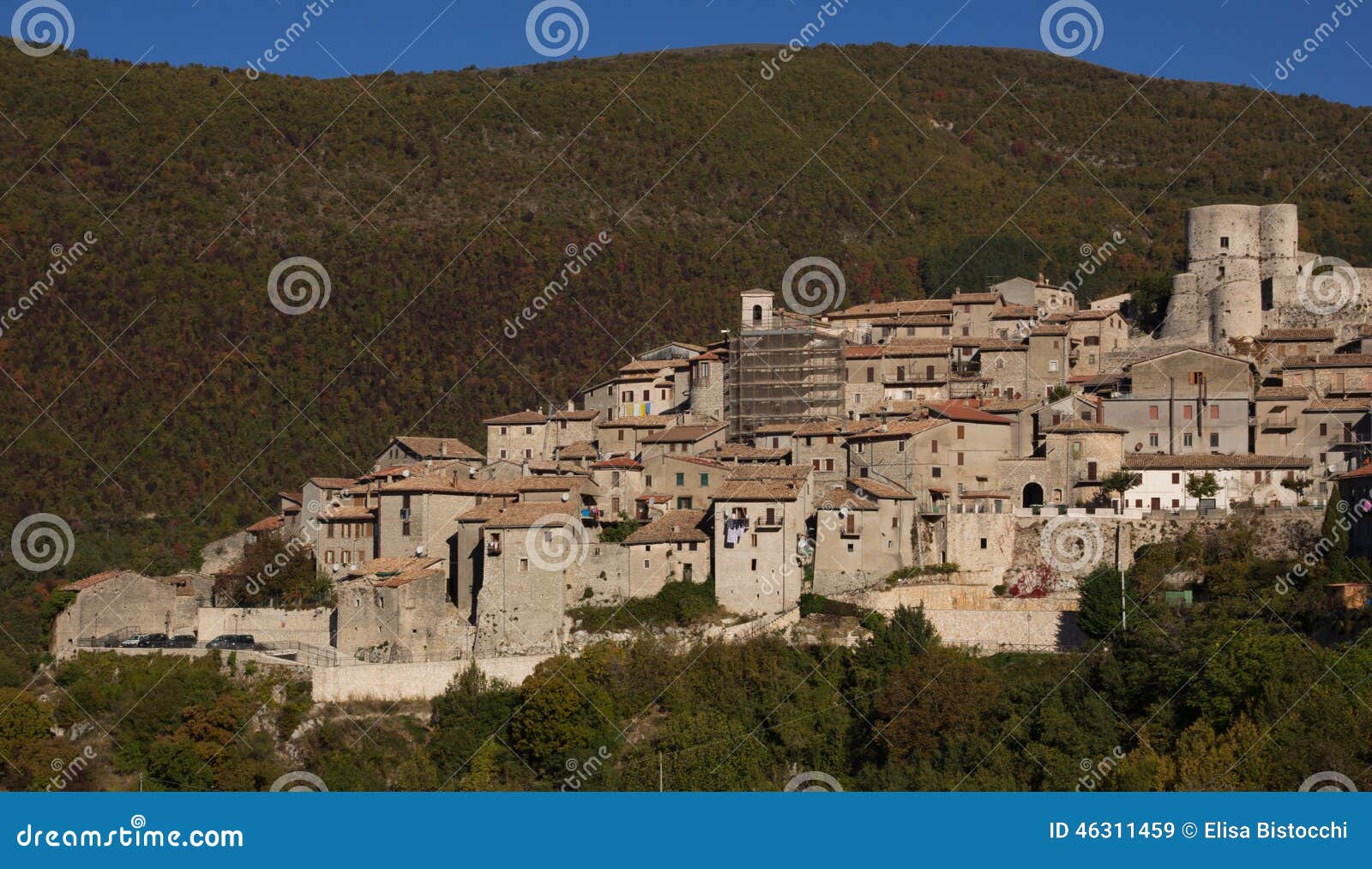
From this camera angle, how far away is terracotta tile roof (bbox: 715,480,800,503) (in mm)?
51750

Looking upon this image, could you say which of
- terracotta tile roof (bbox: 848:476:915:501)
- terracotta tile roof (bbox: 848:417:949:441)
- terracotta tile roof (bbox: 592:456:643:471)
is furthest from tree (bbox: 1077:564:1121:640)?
terracotta tile roof (bbox: 592:456:643:471)

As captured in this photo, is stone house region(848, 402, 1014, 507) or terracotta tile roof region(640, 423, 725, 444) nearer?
stone house region(848, 402, 1014, 507)

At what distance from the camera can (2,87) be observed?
142 meters

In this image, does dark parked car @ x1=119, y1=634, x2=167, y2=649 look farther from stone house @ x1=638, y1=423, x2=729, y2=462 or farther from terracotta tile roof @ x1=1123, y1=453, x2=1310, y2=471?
terracotta tile roof @ x1=1123, y1=453, x2=1310, y2=471

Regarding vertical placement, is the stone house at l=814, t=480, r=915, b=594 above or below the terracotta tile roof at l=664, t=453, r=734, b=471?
below

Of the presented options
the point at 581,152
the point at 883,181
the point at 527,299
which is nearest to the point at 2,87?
the point at 581,152

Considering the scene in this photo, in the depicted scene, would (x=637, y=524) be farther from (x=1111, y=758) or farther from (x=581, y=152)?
(x=581, y=152)

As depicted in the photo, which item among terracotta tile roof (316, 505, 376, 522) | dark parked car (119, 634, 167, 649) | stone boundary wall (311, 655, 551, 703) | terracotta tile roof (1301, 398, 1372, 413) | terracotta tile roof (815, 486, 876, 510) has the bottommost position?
stone boundary wall (311, 655, 551, 703)
